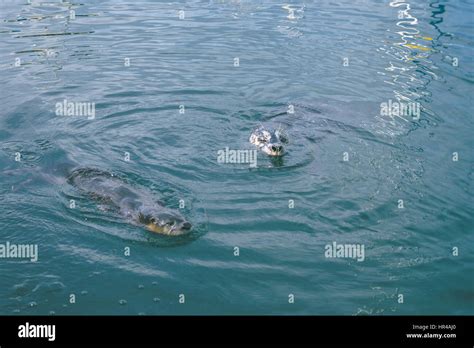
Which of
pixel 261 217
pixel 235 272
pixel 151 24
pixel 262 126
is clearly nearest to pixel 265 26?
pixel 151 24

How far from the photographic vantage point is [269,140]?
12.0 m

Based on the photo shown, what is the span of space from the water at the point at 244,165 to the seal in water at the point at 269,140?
27 cm

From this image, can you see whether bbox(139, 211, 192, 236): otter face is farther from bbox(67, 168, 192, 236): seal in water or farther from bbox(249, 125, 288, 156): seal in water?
bbox(249, 125, 288, 156): seal in water

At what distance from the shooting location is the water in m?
8.24

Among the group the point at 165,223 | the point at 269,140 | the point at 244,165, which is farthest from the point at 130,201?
the point at 269,140

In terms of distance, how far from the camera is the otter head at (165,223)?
912 cm

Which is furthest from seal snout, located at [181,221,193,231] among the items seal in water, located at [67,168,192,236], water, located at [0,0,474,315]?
water, located at [0,0,474,315]

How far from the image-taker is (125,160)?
11.6 m

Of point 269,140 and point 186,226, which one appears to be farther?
point 269,140

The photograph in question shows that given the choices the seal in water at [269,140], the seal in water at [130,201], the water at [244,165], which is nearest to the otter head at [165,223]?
the seal in water at [130,201]

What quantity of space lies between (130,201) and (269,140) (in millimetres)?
3436

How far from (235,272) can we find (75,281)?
2.25m

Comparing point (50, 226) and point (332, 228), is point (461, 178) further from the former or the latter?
point (50, 226)

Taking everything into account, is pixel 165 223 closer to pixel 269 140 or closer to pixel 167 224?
pixel 167 224
